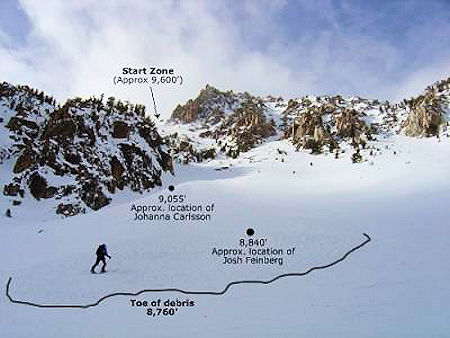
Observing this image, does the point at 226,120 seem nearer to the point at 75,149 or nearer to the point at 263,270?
the point at 75,149

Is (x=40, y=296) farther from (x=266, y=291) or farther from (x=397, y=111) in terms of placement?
(x=397, y=111)

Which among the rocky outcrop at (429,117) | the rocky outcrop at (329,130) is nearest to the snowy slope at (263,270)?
the rocky outcrop at (429,117)

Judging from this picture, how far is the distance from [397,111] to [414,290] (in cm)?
3987

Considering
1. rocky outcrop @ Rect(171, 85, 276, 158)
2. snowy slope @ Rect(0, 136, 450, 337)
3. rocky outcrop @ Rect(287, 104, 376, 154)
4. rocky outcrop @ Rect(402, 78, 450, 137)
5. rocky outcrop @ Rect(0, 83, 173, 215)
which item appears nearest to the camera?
snowy slope @ Rect(0, 136, 450, 337)

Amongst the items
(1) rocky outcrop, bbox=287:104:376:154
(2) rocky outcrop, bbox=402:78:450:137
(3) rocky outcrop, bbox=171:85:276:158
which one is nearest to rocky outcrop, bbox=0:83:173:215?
(3) rocky outcrop, bbox=171:85:276:158

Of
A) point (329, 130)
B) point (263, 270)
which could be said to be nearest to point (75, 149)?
point (263, 270)

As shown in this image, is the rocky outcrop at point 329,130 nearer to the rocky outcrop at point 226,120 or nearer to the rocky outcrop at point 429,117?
the rocky outcrop at point 429,117

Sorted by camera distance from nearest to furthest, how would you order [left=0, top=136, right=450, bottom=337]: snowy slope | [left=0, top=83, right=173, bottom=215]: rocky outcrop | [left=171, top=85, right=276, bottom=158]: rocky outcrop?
[left=0, top=136, right=450, bottom=337]: snowy slope
[left=0, top=83, right=173, bottom=215]: rocky outcrop
[left=171, top=85, right=276, bottom=158]: rocky outcrop

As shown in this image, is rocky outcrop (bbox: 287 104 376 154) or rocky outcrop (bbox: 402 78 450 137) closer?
rocky outcrop (bbox: 402 78 450 137)

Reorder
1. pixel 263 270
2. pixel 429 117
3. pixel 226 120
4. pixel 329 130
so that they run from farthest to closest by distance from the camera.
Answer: pixel 226 120 < pixel 329 130 < pixel 429 117 < pixel 263 270

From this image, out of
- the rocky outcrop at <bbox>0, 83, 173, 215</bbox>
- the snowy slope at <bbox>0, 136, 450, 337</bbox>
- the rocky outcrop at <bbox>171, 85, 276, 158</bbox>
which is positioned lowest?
the snowy slope at <bbox>0, 136, 450, 337</bbox>

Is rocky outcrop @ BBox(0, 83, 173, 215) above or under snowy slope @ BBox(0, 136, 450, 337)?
above

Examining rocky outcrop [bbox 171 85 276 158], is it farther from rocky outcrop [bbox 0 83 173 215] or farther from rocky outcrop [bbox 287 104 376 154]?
rocky outcrop [bbox 0 83 173 215]

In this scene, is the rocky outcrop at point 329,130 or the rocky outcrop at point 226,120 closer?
the rocky outcrop at point 329,130
